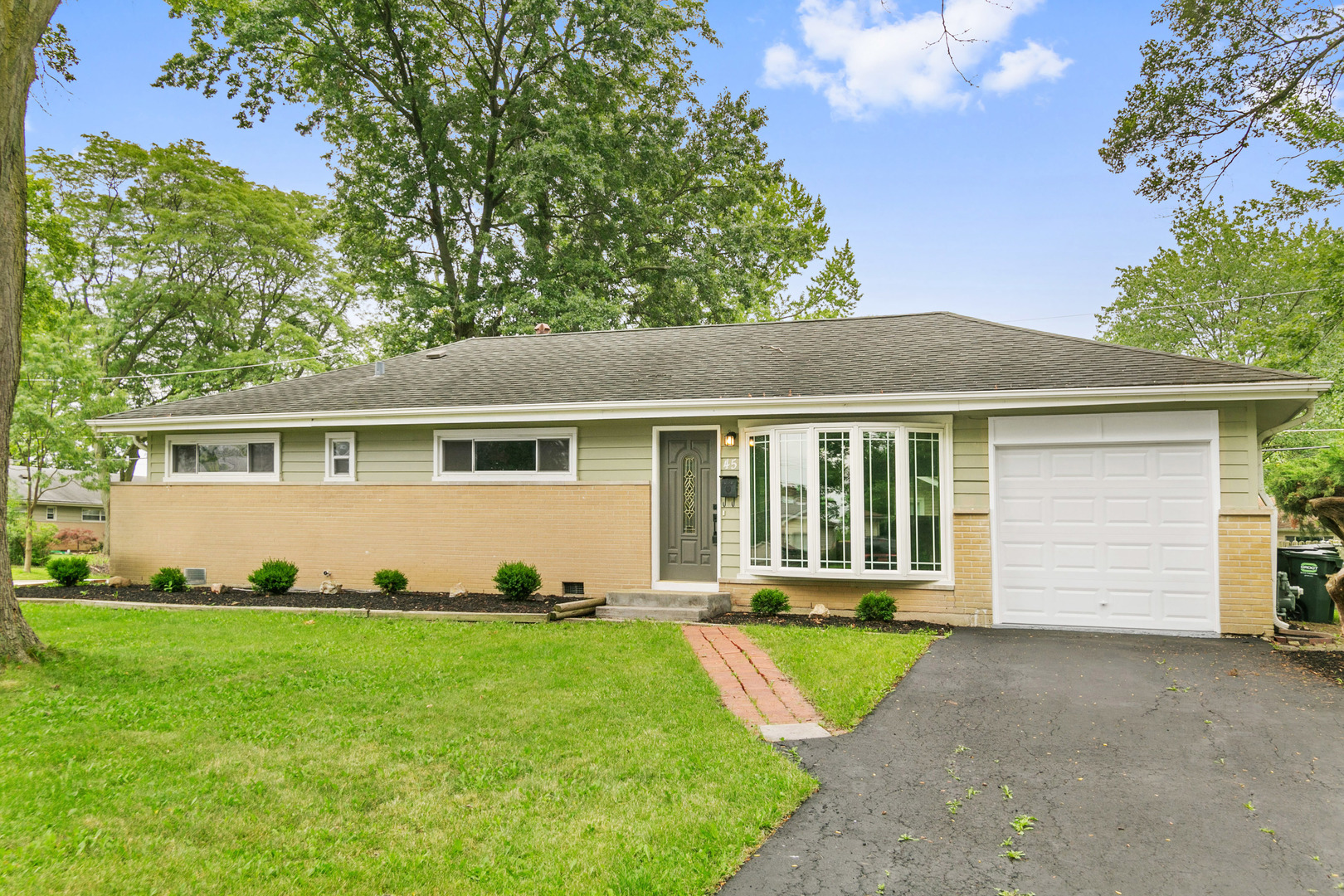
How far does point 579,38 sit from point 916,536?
1742cm

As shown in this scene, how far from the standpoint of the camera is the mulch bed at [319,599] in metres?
9.81

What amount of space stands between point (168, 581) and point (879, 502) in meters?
10.4

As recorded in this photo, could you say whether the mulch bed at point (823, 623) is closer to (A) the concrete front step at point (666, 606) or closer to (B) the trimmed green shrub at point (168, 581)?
(A) the concrete front step at point (666, 606)

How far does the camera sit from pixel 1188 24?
852 cm

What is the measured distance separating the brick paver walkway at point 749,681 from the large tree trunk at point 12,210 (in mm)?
5513

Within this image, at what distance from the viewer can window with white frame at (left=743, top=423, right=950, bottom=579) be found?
8.93 m

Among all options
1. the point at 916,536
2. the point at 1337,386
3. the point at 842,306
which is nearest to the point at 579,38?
the point at 842,306

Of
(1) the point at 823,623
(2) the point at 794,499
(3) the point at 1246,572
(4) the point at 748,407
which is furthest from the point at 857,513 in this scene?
(3) the point at 1246,572

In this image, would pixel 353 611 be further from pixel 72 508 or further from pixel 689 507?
pixel 72 508

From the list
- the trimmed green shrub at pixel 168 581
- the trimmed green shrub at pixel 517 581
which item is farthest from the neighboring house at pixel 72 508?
the trimmed green shrub at pixel 517 581

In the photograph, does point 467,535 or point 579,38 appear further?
point 579,38

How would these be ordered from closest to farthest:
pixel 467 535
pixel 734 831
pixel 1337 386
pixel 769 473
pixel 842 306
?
pixel 734 831 < pixel 769 473 < pixel 467 535 < pixel 1337 386 < pixel 842 306

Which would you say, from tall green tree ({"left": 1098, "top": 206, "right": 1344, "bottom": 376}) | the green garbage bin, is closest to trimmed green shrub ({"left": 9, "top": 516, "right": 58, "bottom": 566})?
the green garbage bin

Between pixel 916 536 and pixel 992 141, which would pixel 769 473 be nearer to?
pixel 916 536
